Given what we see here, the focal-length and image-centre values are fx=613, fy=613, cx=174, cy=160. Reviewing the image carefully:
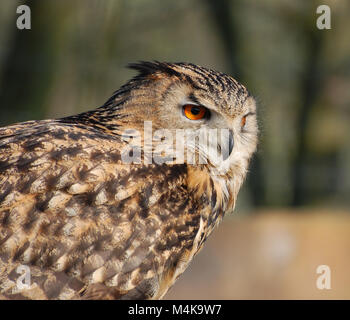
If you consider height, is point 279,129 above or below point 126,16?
below

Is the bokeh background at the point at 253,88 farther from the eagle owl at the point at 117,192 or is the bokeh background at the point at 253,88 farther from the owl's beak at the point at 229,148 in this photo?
the eagle owl at the point at 117,192

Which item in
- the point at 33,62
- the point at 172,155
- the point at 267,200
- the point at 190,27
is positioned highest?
the point at 190,27

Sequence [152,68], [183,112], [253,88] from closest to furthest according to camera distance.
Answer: [183,112]
[152,68]
[253,88]

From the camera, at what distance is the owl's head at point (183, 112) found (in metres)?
3.31

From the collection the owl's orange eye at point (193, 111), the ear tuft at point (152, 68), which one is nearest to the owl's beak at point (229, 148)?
the owl's orange eye at point (193, 111)

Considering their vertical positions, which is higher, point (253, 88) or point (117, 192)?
point (253, 88)

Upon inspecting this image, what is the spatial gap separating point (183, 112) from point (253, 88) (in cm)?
674

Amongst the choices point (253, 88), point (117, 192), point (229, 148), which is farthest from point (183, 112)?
point (253, 88)

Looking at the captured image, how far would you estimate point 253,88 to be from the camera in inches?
392

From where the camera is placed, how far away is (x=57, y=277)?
2680 mm

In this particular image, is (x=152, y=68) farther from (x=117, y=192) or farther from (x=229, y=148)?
(x=117, y=192)
